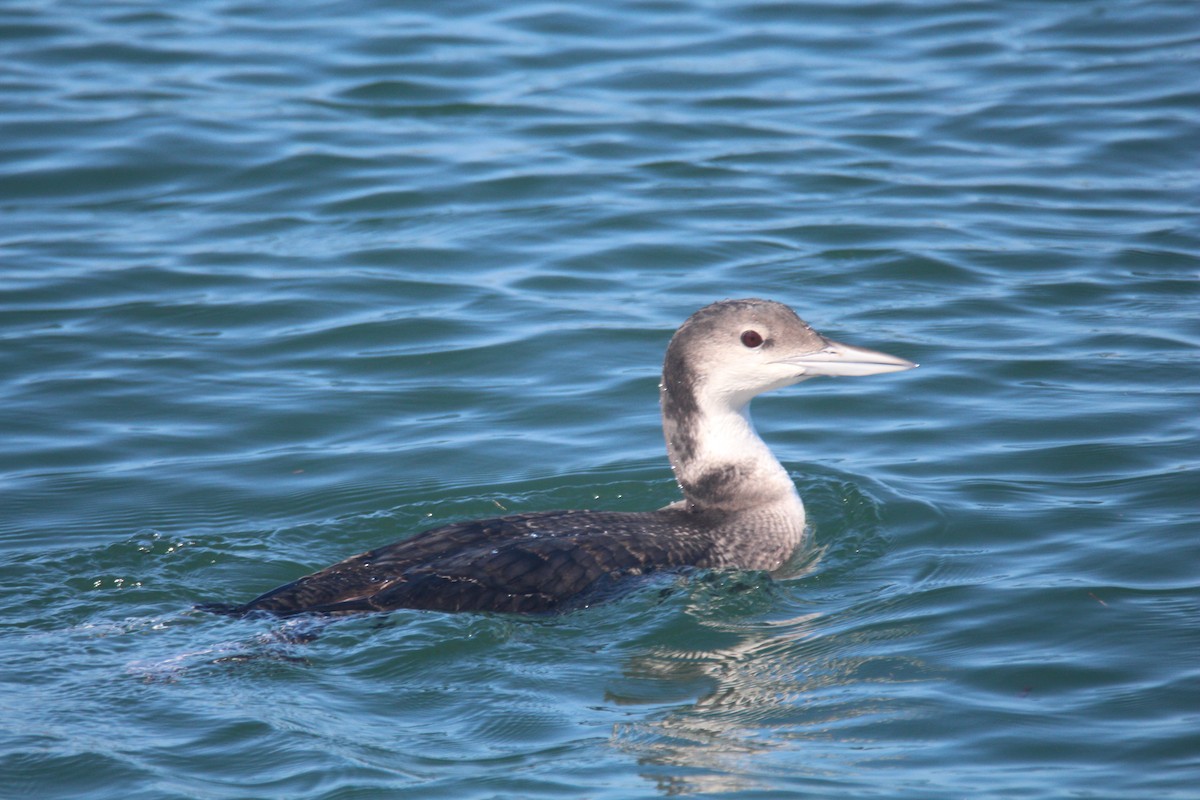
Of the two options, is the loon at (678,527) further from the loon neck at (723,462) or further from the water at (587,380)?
the water at (587,380)

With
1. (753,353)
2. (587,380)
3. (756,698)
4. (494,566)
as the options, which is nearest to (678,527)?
(753,353)

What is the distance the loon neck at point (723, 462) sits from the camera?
21.6ft

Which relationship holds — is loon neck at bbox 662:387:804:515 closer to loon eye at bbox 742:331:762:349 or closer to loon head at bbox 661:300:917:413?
loon head at bbox 661:300:917:413

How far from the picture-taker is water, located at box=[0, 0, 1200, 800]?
5004 mm

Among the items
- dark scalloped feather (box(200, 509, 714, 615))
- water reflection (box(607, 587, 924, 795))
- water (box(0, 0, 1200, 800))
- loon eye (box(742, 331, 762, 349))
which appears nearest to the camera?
water reflection (box(607, 587, 924, 795))

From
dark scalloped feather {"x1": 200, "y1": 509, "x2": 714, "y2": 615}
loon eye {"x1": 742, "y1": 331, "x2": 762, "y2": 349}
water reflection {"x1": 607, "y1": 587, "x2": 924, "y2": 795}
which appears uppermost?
loon eye {"x1": 742, "y1": 331, "x2": 762, "y2": 349}

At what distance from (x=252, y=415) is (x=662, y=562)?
9.81ft

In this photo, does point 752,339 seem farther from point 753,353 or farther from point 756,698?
point 756,698

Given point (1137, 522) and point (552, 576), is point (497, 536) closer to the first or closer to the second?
point (552, 576)

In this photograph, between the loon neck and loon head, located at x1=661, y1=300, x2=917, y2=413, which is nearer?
loon head, located at x1=661, y1=300, x2=917, y2=413

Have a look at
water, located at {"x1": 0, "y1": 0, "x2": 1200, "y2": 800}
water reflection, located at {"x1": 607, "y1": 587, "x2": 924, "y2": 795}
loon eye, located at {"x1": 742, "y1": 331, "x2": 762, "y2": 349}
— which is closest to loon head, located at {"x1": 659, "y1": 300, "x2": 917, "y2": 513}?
loon eye, located at {"x1": 742, "y1": 331, "x2": 762, "y2": 349}

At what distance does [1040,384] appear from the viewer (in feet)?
27.1

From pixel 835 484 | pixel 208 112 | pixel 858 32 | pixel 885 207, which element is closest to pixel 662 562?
pixel 835 484

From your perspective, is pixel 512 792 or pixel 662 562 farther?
pixel 662 562
